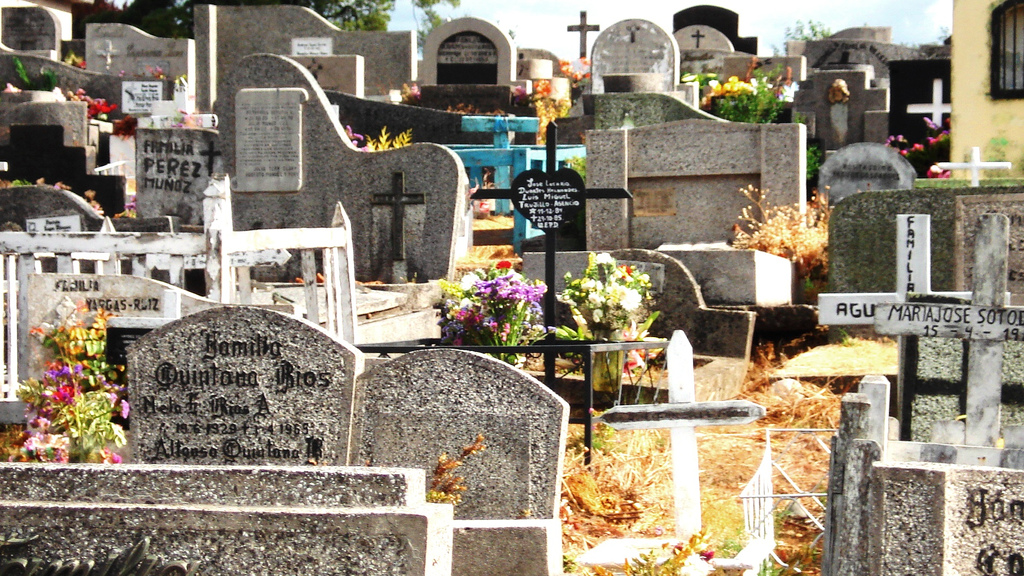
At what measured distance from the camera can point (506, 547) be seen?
4.63 meters

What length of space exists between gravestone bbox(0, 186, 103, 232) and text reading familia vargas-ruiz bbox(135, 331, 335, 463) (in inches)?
240

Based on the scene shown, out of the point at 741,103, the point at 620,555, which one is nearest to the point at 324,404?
the point at 620,555

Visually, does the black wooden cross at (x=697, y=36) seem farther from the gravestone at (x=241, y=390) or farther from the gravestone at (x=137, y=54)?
the gravestone at (x=241, y=390)

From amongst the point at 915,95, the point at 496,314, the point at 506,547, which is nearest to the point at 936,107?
the point at 915,95

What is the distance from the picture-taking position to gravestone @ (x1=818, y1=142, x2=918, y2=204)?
452 inches

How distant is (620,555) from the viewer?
14.8 ft

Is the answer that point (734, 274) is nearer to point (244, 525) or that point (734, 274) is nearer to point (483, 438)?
point (483, 438)

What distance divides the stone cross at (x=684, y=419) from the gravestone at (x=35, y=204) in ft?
22.3

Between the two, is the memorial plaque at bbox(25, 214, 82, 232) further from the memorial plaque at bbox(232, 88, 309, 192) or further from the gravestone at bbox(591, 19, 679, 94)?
the gravestone at bbox(591, 19, 679, 94)

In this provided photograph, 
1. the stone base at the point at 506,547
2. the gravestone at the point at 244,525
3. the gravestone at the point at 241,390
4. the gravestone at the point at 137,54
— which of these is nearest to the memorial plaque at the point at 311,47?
the gravestone at the point at 137,54

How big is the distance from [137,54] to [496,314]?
18193 millimetres

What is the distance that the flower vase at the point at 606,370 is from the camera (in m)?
7.79

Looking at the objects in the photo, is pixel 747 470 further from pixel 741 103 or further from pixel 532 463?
pixel 741 103

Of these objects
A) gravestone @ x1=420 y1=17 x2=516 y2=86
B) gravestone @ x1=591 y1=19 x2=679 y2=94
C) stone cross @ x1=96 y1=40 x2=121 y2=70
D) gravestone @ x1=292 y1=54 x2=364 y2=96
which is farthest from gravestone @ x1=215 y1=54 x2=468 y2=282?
stone cross @ x1=96 y1=40 x2=121 y2=70
